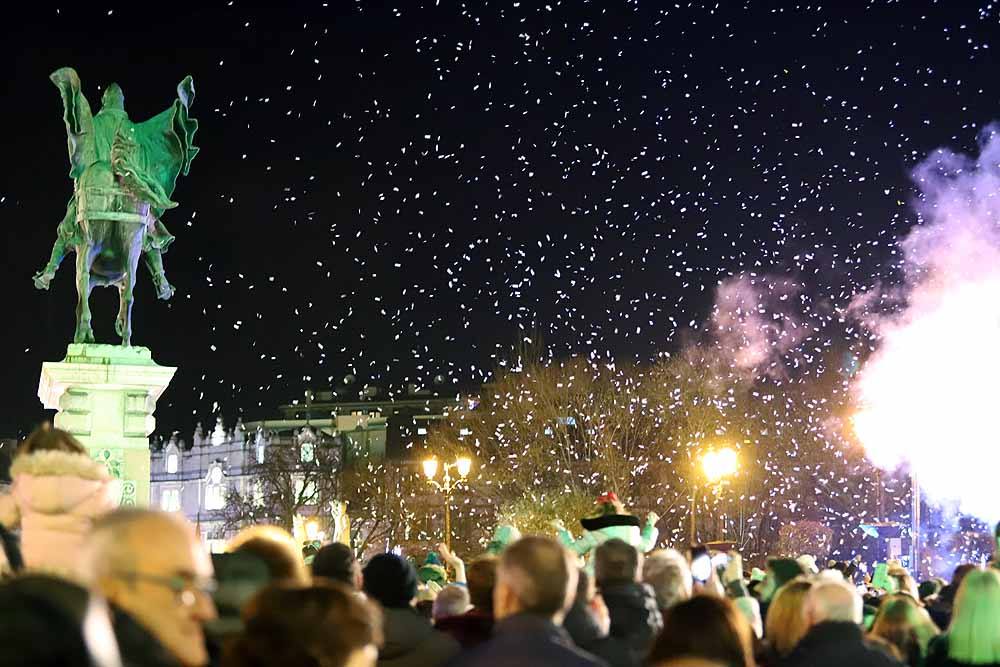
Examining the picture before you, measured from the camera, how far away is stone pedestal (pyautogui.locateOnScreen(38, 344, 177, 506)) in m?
23.6

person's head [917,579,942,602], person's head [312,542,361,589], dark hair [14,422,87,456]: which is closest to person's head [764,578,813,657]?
person's head [312,542,361,589]

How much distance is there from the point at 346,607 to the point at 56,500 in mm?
2348

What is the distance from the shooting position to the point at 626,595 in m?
8.24

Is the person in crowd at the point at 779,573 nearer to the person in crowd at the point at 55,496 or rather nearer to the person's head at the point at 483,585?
the person's head at the point at 483,585

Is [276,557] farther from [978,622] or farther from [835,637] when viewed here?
[978,622]

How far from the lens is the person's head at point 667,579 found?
9.16m

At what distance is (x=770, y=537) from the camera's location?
65.8 metres

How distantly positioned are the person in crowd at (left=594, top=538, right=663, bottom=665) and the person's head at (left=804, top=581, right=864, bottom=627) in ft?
3.11

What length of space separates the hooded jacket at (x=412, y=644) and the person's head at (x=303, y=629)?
281cm

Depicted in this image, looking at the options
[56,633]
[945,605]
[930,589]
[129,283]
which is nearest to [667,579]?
[945,605]

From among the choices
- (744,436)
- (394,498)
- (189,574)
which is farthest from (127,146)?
(394,498)

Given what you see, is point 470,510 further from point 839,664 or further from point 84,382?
point 839,664

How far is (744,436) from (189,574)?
59.2 meters

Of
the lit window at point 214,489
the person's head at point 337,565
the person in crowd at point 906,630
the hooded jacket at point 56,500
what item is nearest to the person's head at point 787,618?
the person in crowd at point 906,630
